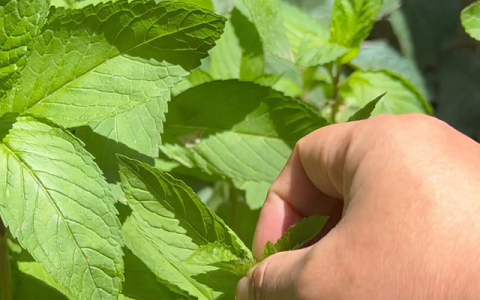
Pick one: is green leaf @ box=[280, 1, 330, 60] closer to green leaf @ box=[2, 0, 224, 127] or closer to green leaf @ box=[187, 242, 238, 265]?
green leaf @ box=[2, 0, 224, 127]

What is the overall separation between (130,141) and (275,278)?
339 mm

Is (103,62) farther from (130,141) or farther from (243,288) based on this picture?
(243,288)

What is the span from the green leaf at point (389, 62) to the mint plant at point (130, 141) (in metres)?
0.50

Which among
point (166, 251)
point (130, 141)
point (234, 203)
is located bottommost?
point (234, 203)

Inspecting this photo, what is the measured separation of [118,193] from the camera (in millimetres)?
825

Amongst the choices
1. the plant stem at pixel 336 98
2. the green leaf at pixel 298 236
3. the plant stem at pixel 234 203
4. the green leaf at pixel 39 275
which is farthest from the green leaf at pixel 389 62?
the green leaf at pixel 39 275

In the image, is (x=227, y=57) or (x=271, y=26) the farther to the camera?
(x=227, y=57)

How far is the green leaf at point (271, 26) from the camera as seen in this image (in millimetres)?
871

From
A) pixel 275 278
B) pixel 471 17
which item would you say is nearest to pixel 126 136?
pixel 275 278

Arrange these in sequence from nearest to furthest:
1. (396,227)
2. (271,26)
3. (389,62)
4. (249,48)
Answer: (396,227) < (271,26) < (249,48) < (389,62)

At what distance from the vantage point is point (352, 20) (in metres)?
0.99

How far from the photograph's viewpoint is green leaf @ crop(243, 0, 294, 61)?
871mm

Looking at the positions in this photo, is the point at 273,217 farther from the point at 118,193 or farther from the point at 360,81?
the point at 360,81

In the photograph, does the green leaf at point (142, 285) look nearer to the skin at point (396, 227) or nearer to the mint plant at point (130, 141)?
the mint plant at point (130, 141)
